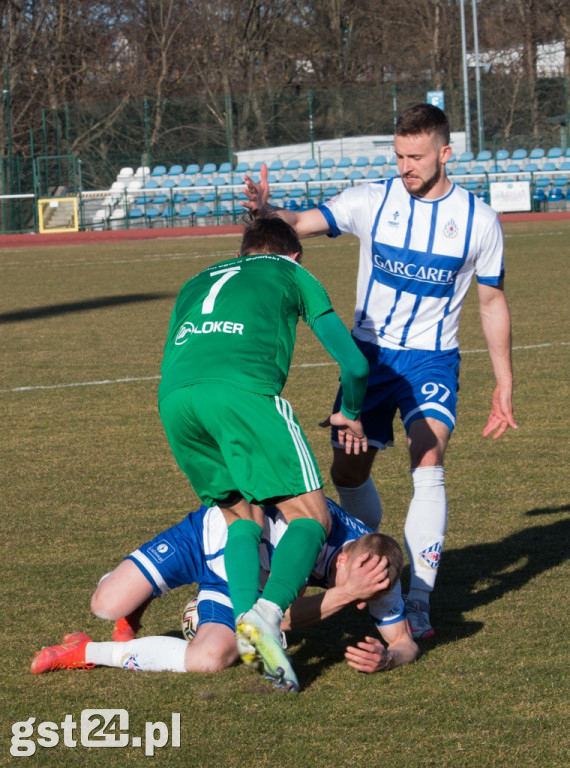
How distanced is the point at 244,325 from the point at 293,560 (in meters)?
0.74

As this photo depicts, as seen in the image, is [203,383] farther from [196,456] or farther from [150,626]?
[150,626]

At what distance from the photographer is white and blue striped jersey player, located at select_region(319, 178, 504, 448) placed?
4.23 meters

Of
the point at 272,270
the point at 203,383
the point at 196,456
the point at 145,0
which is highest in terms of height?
the point at 145,0

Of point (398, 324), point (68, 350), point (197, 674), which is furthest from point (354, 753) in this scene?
point (68, 350)

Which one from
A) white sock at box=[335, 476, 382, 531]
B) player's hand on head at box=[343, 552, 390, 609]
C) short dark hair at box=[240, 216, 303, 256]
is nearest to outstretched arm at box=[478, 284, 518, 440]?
white sock at box=[335, 476, 382, 531]

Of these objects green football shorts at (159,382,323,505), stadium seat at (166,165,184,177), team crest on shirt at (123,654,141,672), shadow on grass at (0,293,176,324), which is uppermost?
stadium seat at (166,165,184,177)

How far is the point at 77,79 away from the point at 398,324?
4310cm

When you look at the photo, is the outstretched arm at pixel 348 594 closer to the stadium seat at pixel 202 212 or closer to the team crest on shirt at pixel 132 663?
the team crest on shirt at pixel 132 663

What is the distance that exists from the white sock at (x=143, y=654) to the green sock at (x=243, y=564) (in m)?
0.35

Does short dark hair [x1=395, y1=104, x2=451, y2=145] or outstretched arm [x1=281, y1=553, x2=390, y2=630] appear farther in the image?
short dark hair [x1=395, y1=104, x2=451, y2=145]

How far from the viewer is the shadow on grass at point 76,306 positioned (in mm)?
13727

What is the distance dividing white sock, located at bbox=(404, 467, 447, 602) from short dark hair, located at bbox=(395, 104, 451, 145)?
1236mm

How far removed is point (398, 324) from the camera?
14.3 feet

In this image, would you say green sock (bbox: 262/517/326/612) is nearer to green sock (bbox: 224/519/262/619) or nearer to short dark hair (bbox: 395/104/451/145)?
green sock (bbox: 224/519/262/619)
